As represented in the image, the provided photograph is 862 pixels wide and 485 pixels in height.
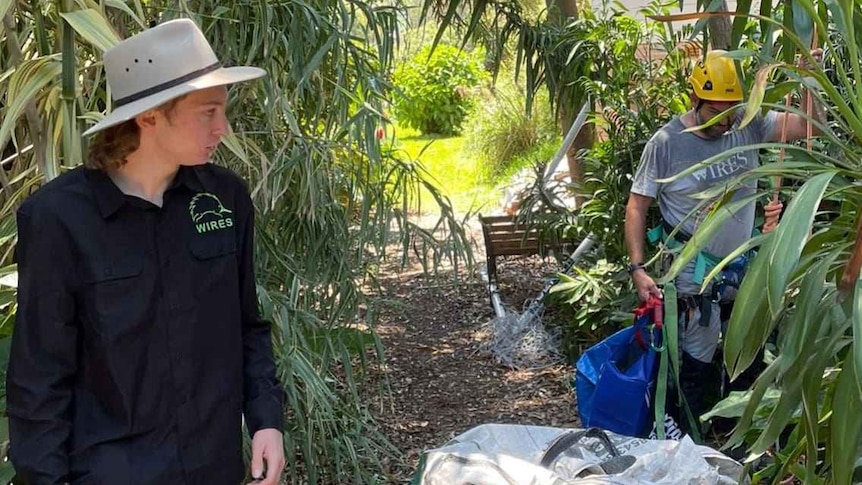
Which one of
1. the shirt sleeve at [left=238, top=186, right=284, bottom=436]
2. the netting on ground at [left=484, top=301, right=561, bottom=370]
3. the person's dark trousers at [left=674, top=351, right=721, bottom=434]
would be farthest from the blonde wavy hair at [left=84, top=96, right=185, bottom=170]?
the netting on ground at [left=484, top=301, right=561, bottom=370]

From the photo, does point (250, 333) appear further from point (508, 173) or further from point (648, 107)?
point (508, 173)

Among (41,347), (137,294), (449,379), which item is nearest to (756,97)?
(137,294)

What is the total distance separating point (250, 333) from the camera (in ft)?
5.89

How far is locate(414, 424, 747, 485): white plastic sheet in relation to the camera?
2025 millimetres

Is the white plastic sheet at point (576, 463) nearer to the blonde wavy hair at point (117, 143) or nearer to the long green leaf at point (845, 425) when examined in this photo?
the long green leaf at point (845, 425)

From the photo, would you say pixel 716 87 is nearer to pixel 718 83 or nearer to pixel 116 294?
pixel 718 83

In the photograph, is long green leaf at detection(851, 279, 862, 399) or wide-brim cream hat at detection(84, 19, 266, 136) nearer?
long green leaf at detection(851, 279, 862, 399)

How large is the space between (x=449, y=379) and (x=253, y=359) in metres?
2.90

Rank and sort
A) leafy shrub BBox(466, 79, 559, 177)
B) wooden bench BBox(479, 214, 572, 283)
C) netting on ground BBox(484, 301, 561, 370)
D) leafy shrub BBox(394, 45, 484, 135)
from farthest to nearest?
leafy shrub BBox(394, 45, 484, 135), leafy shrub BBox(466, 79, 559, 177), wooden bench BBox(479, 214, 572, 283), netting on ground BBox(484, 301, 561, 370)

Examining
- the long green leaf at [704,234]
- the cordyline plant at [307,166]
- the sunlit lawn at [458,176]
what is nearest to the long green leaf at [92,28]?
the cordyline plant at [307,166]

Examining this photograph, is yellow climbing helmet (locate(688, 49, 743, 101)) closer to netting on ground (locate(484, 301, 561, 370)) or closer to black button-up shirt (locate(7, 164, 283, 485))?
black button-up shirt (locate(7, 164, 283, 485))

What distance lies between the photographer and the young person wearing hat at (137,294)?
1.50 metres

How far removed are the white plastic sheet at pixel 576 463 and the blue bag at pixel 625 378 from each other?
0.60 metres

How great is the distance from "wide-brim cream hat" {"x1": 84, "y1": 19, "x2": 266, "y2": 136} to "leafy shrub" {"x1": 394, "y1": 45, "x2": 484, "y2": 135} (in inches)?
473
